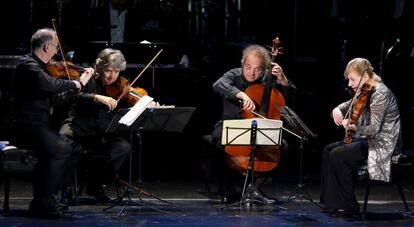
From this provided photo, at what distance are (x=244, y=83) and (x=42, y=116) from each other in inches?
68.1

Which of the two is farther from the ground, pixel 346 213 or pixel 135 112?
pixel 135 112

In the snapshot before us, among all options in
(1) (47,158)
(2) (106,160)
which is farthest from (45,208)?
(2) (106,160)

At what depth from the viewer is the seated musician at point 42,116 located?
6668 millimetres

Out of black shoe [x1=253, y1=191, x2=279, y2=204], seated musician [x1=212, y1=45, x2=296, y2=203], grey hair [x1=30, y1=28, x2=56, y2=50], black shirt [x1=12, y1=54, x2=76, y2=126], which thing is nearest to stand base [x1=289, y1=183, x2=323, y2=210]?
black shoe [x1=253, y1=191, x2=279, y2=204]

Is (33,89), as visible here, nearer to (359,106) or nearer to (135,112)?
(135,112)

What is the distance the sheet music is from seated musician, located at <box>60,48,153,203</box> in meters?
0.61

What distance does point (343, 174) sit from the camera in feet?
22.3

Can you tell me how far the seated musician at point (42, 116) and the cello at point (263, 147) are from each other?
1.30 m

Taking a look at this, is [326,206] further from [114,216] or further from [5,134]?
[5,134]

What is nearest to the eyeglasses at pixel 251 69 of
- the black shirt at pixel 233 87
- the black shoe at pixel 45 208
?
the black shirt at pixel 233 87

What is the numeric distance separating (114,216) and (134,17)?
5042 millimetres

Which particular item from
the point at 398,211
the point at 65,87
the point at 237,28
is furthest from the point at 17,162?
the point at 237,28

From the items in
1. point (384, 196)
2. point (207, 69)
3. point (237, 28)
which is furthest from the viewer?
point (237, 28)

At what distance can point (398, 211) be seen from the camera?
7.18 m
